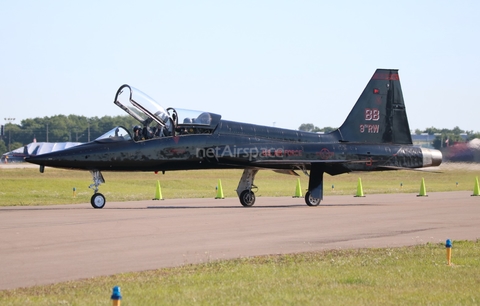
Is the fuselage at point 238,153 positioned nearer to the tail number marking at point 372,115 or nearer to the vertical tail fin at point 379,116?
the vertical tail fin at point 379,116

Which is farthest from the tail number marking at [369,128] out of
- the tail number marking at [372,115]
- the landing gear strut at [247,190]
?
the landing gear strut at [247,190]

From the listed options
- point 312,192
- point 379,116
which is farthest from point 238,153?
point 379,116

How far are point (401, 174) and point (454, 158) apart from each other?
1606 centimetres

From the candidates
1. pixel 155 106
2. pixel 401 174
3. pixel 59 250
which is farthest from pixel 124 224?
pixel 401 174

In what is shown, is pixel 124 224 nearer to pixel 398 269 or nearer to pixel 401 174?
pixel 398 269

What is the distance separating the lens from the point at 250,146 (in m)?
24.2

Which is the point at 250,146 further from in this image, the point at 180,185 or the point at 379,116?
the point at 180,185

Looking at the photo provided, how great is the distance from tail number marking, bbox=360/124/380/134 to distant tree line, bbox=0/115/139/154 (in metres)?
90.5

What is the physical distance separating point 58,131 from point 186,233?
361 feet

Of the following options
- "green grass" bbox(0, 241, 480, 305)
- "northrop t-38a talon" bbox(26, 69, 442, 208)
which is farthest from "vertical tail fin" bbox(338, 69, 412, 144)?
"green grass" bbox(0, 241, 480, 305)

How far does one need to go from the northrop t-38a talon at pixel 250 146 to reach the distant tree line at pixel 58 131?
90.5 m

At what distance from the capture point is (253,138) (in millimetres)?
24625

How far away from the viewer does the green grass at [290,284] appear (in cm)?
871

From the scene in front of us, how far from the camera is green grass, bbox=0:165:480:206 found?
105 feet
